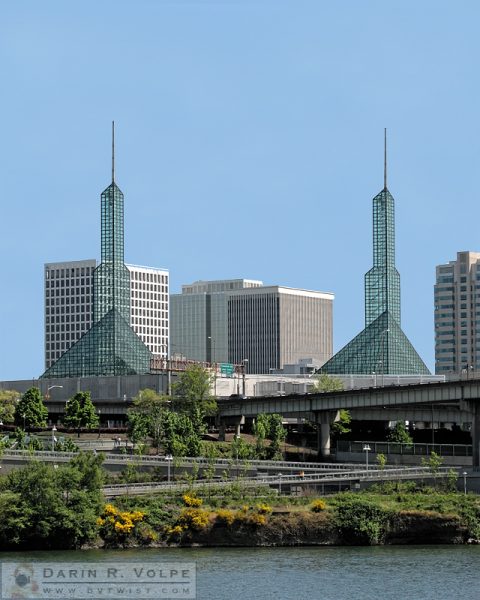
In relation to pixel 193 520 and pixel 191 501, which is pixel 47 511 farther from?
pixel 191 501

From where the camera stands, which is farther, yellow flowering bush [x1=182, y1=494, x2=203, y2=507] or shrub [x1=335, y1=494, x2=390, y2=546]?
yellow flowering bush [x1=182, y1=494, x2=203, y2=507]

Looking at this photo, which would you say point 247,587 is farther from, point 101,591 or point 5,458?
point 5,458

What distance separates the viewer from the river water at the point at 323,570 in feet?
356

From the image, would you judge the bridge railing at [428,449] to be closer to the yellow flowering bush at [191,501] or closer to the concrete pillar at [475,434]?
the concrete pillar at [475,434]

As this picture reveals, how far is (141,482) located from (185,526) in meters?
24.9

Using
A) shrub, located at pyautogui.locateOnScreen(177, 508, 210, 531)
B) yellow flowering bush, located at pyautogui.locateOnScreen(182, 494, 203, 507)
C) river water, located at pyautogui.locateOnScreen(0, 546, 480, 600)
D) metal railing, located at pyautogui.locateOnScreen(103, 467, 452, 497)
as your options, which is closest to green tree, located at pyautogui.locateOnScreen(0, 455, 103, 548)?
river water, located at pyautogui.locateOnScreen(0, 546, 480, 600)

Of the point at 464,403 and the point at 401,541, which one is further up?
the point at 464,403

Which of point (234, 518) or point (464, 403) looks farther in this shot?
point (464, 403)

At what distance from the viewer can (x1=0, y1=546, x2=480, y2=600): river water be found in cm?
10862

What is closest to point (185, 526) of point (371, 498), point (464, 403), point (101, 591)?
point (371, 498)

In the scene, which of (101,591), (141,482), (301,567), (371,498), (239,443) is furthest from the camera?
(239,443)

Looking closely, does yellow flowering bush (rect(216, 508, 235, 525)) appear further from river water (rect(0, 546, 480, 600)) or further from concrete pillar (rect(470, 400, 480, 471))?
concrete pillar (rect(470, 400, 480, 471))

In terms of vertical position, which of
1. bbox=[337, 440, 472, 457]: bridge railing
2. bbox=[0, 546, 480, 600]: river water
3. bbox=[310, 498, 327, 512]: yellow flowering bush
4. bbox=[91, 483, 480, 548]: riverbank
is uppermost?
bbox=[337, 440, 472, 457]: bridge railing

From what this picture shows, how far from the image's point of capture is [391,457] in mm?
194250
